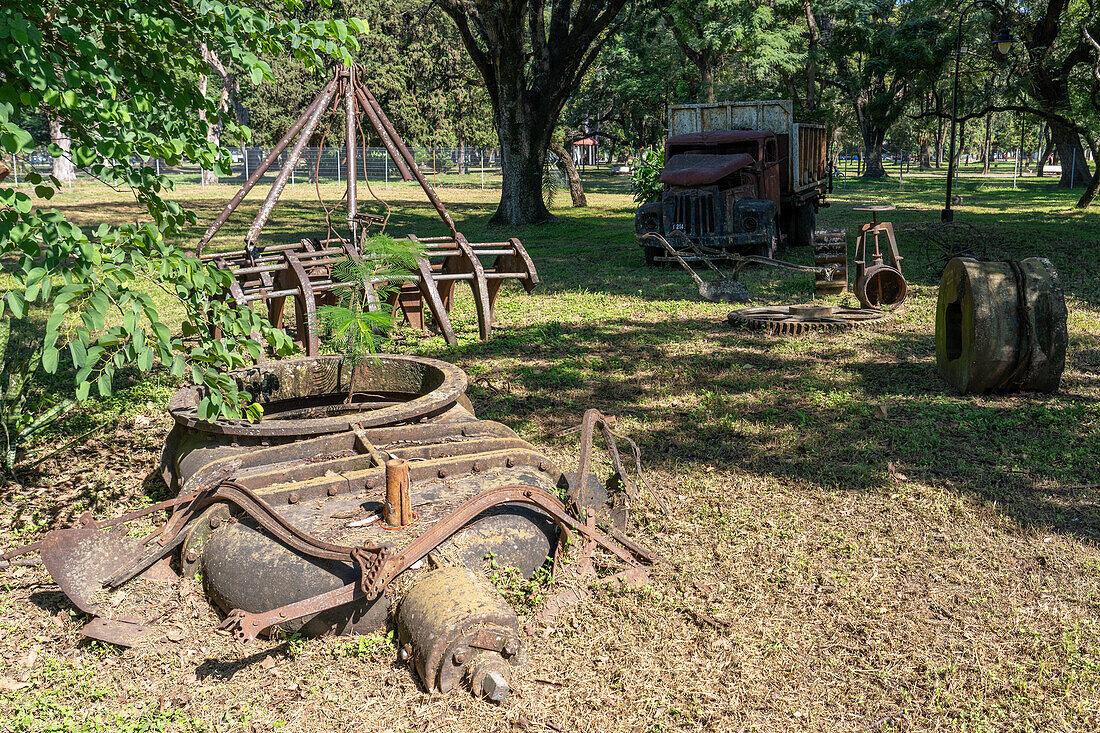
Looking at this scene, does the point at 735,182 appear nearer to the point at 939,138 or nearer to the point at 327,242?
the point at 327,242

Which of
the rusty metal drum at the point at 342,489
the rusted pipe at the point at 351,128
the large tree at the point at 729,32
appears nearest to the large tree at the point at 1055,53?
the large tree at the point at 729,32

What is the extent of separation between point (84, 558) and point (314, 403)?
1.92 m

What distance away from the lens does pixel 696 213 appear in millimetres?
13289

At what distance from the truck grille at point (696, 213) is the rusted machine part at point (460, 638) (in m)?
10.7

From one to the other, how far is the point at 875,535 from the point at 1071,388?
3.31m

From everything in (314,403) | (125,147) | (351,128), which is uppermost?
(351,128)

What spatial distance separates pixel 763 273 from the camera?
12547 millimetres

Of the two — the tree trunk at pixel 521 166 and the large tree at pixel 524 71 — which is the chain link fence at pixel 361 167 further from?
the large tree at pixel 524 71

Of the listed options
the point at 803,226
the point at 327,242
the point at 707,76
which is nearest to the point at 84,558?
the point at 327,242

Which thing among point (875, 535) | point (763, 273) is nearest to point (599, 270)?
point (763, 273)

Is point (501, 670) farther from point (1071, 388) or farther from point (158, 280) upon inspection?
Result: point (1071, 388)

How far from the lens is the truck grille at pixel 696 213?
43.5 feet

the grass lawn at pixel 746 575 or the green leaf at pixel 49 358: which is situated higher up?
the green leaf at pixel 49 358

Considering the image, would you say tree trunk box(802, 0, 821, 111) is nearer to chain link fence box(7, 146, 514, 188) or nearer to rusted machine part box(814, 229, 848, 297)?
chain link fence box(7, 146, 514, 188)
